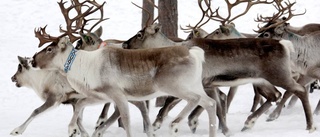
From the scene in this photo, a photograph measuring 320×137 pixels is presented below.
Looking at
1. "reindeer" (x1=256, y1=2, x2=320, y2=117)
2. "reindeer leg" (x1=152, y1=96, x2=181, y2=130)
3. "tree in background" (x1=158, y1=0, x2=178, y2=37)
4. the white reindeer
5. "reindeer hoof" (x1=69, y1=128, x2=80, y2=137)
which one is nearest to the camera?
the white reindeer

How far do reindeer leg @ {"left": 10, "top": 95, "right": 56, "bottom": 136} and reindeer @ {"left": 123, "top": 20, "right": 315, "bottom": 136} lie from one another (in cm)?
189

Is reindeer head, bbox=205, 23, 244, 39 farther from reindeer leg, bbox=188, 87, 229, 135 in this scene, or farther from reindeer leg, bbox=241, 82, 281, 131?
reindeer leg, bbox=188, 87, 229, 135

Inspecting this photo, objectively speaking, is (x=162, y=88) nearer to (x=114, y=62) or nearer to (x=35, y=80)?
(x=114, y=62)

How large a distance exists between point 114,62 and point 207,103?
1.15m

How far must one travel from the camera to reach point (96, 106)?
1090 centimetres

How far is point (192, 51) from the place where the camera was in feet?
23.7

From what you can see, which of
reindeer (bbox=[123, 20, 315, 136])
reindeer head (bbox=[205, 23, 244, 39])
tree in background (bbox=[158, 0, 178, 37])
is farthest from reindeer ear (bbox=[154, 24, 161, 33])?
tree in background (bbox=[158, 0, 178, 37])

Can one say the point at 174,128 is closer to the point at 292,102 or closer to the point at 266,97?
the point at 266,97

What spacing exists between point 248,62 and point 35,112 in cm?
273

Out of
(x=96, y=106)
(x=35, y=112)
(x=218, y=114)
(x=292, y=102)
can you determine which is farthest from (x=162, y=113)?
(x=96, y=106)

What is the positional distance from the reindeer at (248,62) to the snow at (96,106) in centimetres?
57

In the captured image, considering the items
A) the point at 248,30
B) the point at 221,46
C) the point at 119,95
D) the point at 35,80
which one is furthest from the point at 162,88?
the point at 248,30

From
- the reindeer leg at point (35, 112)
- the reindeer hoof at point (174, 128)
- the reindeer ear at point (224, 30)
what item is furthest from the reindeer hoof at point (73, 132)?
the reindeer ear at point (224, 30)

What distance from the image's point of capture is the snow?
822cm
